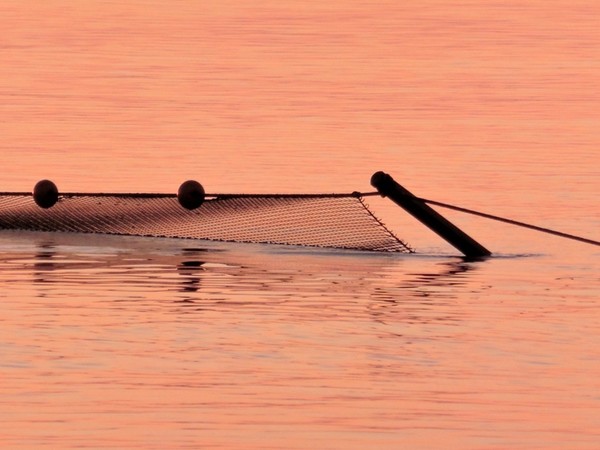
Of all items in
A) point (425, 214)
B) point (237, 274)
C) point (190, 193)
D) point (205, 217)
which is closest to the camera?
point (237, 274)

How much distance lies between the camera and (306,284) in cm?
2831

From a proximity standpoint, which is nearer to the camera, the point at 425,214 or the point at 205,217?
the point at 425,214

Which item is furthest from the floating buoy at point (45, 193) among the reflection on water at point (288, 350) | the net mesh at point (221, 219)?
the reflection on water at point (288, 350)

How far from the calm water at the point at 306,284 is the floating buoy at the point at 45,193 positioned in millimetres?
579

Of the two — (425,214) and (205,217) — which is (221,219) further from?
(425,214)

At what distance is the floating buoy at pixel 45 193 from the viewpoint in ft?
112

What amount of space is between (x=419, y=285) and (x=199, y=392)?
27.8 ft

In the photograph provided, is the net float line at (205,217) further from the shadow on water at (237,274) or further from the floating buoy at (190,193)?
the shadow on water at (237,274)

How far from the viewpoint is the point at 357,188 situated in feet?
145

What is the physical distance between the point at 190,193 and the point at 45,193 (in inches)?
105

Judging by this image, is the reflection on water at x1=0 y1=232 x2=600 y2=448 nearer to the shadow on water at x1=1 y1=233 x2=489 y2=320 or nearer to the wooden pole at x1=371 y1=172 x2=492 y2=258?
the shadow on water at x1=1 y1=233 x2=489 y2=320

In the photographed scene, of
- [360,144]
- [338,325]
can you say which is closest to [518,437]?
[338,325]

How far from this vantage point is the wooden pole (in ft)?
104

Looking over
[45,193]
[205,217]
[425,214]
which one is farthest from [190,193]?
[425,214]
